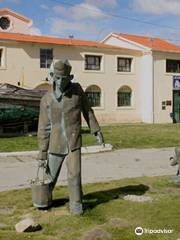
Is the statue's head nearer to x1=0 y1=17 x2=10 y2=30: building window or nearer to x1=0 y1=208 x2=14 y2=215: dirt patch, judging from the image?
x1=0 y1=208 x2=14 y2=215: dirt patch

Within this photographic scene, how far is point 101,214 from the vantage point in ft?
20.5

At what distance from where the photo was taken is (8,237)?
5.28m

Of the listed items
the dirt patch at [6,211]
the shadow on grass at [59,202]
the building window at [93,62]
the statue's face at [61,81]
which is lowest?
the dirt patch at [6,211]

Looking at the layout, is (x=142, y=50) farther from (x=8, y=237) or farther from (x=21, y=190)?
(x=8, y=237)

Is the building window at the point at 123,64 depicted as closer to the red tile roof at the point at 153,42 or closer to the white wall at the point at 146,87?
the white wall at the point at 146,87

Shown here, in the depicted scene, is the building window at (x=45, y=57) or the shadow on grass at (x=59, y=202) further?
the building window at (x=45, y=57)

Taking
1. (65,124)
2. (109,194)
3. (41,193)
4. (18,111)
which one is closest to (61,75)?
(65,124)

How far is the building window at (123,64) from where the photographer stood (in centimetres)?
3170

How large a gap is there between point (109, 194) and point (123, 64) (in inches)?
987

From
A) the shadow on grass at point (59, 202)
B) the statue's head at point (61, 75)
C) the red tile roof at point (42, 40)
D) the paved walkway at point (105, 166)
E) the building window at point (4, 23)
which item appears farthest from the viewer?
the building window at point (4, 23)

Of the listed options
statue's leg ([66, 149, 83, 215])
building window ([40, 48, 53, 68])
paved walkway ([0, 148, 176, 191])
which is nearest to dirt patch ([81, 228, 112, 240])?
statue's leg ([66, 149, 83, 215])

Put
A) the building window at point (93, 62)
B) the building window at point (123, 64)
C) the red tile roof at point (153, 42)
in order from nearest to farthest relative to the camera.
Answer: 1. the building window at point (93, 62)
2. the building window at point (123, 64)
3. the red tile roof at point (153, 42)

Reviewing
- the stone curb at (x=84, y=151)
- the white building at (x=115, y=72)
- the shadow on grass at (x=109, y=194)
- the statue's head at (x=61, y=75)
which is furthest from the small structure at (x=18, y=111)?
the statue's head at (x=61, y=75)

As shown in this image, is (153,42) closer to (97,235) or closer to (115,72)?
(115,72)
